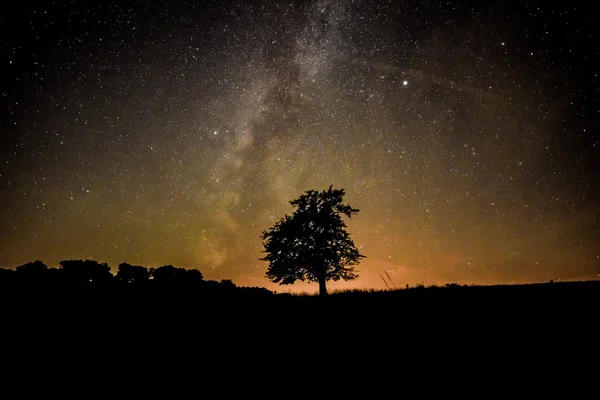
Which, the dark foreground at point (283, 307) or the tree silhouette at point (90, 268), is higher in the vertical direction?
the tree silhouette at point (90, 268)

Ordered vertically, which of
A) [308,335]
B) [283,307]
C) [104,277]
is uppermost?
[104,277]

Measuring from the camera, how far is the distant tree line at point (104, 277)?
10.1m

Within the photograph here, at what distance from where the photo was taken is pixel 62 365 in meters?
5.11

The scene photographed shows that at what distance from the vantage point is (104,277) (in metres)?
15.9

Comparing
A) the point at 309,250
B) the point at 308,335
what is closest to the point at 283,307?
the point at 308,335

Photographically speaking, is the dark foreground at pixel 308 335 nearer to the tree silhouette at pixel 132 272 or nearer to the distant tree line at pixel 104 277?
the distant tree line at pixel 104 277

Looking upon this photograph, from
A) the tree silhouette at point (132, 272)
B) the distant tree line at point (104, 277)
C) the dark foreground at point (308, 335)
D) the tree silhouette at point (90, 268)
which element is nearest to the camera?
the dark foreground at point (308, 335)

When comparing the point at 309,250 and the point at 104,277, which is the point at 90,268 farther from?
the point at 309,250

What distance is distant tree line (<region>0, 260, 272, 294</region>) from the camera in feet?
33.2

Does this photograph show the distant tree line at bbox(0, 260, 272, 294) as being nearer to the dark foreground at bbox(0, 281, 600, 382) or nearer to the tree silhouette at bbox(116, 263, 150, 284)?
the tree silhouette at bbox(116, 263, 150, 284)

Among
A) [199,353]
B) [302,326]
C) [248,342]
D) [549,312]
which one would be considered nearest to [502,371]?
[549,312]

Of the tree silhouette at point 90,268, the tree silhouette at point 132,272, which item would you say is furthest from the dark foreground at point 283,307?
the tree silhouette at point 132,272

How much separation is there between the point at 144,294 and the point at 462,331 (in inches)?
387

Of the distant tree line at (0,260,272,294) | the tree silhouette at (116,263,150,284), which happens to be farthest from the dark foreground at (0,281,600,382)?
the tree silhouette at (116,263,150,284)
